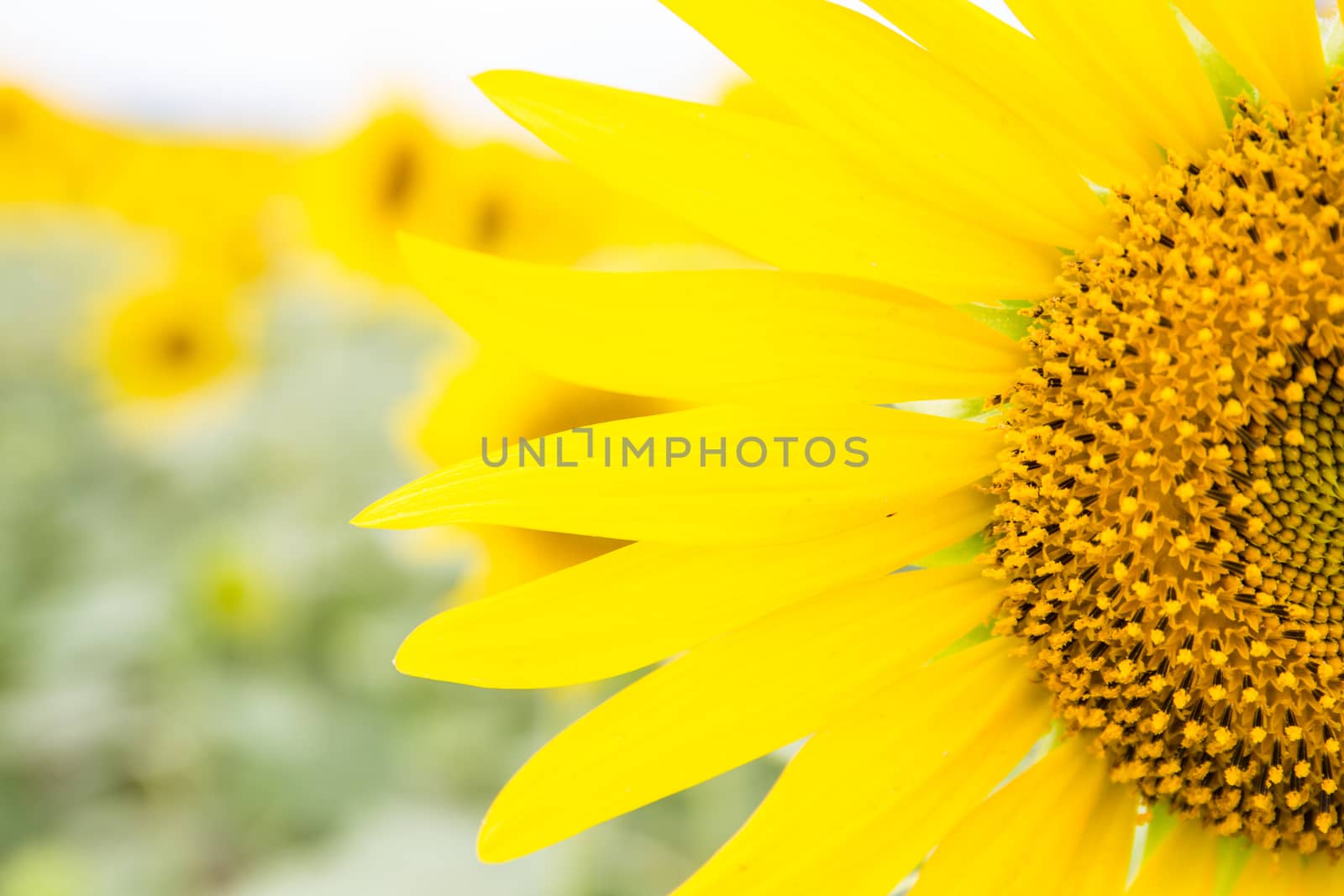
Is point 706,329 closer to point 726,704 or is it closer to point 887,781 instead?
point 726,704

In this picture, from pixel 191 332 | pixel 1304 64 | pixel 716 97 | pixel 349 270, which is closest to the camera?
pixel 1304 64

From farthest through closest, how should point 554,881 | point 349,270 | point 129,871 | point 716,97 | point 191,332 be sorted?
point 191,332
point 349,270
point 129,871
point 716,97
point 554,881

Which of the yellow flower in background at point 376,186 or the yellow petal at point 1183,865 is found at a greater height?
the yellow flower in background at point 376,186

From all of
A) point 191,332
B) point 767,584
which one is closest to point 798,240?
point 767,584

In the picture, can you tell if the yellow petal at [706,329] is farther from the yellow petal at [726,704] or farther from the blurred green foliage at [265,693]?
the blurred green foliage at [265,693]

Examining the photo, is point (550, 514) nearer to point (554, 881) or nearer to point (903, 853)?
point (903, 853)

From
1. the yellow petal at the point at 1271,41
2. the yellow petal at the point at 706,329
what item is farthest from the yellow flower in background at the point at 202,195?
the yellow petal at the point at 1271,41
